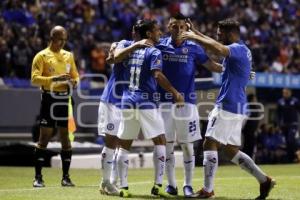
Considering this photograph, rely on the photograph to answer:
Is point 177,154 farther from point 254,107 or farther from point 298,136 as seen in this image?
point 298,136

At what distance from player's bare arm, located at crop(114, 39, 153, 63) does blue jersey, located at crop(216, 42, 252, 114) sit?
1032mm

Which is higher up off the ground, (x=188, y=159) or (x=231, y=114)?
(x=231, y=114)

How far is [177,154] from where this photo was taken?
64.1 ft

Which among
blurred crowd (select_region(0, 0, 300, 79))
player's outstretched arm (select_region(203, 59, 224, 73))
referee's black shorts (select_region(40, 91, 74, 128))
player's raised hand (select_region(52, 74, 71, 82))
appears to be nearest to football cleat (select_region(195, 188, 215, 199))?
player's outstretched arm (select_region(203, 59, 224, 73))

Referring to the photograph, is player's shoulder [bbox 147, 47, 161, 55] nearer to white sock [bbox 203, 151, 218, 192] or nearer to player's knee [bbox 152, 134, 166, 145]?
player's knee [bbox 152, 134, 166, 145]

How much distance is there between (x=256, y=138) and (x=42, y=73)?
9697 millimetres

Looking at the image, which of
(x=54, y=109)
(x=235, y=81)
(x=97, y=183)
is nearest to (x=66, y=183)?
(x=97, y=183)

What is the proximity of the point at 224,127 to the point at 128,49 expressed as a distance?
1.56m

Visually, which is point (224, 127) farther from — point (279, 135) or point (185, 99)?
point (279, 135)

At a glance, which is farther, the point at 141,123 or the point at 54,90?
the point at 54,90

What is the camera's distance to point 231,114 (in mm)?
10531

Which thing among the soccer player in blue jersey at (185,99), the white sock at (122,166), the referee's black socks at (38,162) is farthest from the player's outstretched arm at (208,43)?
the referee's black socks at (38,162)

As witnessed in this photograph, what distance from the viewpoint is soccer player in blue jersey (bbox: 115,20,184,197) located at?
10547 millimetres

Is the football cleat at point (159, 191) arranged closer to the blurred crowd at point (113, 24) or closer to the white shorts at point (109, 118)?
the white shorts at point (109, 118)
